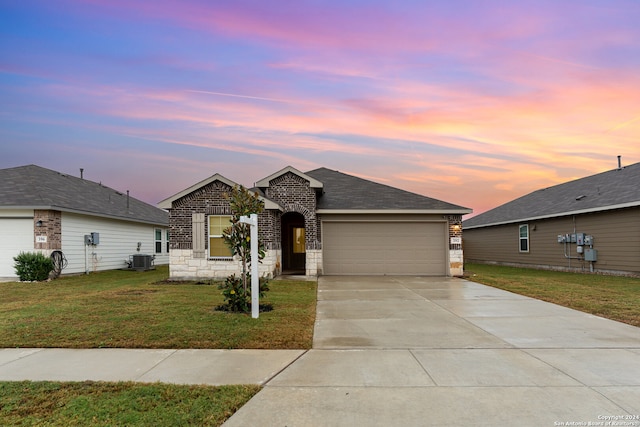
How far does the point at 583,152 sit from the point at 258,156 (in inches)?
656

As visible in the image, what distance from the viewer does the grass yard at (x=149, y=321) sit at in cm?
584

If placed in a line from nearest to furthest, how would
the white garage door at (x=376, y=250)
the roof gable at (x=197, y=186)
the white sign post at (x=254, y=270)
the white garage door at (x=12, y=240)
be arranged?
the white sign post at (x=254, y=270), the roof gable at (x=197, y=186), the white garage door at (x=12, y=240), the white garage door at (x=376, y=250)

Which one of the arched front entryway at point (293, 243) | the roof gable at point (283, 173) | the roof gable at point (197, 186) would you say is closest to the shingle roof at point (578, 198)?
the roof gable at point (283, 173)

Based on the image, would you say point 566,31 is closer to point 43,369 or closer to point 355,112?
point 355,112

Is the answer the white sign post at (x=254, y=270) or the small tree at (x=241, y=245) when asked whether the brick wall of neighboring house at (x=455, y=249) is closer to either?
the small tree at (x=241, y=245)

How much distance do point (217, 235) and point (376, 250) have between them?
648cm

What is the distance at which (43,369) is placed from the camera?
15.5 feet

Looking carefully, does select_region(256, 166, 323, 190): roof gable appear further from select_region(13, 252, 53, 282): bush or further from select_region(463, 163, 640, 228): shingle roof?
select_region(463, 163, 640, 228): shingle roof

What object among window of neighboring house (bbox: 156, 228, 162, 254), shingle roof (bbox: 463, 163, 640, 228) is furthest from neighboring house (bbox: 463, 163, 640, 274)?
window of neighboring house (bbox: 156, 228, 162, 254)

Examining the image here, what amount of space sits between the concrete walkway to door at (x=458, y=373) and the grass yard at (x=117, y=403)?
291mm

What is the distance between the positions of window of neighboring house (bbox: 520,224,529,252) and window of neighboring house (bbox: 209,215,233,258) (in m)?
16.8

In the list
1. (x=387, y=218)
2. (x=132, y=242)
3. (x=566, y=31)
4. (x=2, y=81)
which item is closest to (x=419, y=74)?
(x=566, y=31)

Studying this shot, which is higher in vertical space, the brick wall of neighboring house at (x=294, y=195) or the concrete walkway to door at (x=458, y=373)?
the brick wall of neighboring house at (x=294, y=195)

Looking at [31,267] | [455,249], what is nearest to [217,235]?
[31,267]
